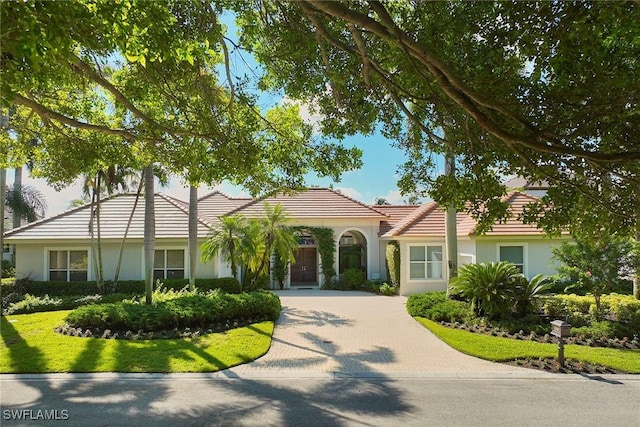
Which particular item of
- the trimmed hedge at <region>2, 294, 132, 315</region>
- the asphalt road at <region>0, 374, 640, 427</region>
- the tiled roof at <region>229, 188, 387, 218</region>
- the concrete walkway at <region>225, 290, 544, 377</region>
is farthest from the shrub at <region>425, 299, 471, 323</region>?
the trimmed hedge at <region>2, 294, 132, 315</region>

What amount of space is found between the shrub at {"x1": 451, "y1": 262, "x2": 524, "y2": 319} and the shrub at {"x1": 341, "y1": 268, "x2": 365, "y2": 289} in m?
9.95

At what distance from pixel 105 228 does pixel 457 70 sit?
741 inches

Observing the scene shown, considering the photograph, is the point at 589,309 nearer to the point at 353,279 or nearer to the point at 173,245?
the point at 353,279

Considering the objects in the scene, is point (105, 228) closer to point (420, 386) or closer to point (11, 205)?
point (11, 205)

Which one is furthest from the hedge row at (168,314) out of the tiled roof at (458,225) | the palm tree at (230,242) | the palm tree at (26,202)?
the palm tree at (26,202)

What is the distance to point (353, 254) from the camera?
2475cm

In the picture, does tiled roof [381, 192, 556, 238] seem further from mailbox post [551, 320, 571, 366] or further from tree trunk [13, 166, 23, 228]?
tree trunk [13, 166, 23, 228]

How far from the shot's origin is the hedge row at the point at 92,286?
58.9 ft

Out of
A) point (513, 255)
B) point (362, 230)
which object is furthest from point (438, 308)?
point (362, 230)

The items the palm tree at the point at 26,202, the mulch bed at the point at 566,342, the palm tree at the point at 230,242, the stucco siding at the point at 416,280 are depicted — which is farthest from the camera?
the palm tree at the point at 26,202

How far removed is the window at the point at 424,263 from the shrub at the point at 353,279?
3625 mm

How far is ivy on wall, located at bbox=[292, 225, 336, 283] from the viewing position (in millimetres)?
23328

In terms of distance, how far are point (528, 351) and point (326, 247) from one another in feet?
47.6

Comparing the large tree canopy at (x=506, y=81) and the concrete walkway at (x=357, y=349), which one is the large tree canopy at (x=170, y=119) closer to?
the large tree canopy at (x=506, y=81)
